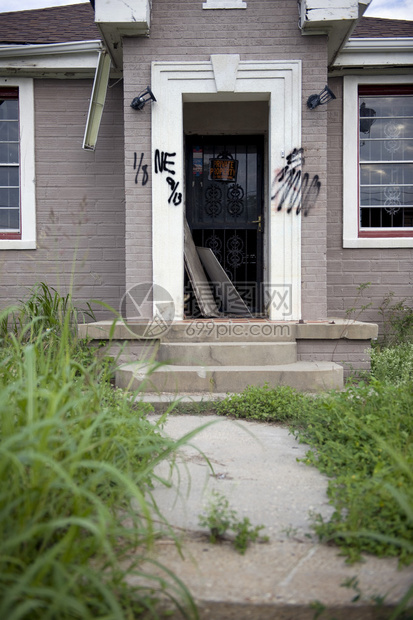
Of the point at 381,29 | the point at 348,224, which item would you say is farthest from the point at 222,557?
the point at 381,29

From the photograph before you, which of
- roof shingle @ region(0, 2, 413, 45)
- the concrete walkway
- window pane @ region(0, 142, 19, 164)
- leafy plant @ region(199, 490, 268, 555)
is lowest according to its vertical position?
the concrete walkway

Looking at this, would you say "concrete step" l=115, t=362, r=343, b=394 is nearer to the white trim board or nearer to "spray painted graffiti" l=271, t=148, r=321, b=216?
the white trim board

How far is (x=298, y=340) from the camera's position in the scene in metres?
5.14

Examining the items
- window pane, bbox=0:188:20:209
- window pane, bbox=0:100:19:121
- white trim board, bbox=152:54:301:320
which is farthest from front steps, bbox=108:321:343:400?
window pane, bbox=0:100:19:121

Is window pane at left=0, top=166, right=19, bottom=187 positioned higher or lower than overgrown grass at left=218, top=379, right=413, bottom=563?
higher

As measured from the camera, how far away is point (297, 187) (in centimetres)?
556

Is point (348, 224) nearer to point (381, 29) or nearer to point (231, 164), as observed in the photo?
point (231, 164)

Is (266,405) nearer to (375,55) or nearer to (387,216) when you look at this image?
(387,216)

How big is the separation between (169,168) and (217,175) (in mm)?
2058

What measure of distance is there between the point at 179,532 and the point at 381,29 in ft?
23.6

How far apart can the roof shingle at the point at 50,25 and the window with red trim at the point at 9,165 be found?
0.74m

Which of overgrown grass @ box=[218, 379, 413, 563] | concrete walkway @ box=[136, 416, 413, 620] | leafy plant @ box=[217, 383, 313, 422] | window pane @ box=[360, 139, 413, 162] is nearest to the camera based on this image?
concrete walkway @ box=[136, 416, 413, 620]

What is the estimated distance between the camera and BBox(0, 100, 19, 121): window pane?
656 centimetres

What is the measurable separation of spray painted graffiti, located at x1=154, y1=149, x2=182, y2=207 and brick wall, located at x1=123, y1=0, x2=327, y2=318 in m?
0.11
